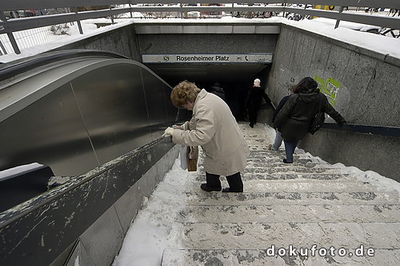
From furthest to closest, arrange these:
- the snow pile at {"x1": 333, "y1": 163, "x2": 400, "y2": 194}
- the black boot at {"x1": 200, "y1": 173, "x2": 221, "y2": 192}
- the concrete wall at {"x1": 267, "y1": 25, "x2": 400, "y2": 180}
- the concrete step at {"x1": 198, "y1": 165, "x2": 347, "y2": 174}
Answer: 1. the concrete step at {"x1": 198, "y1": 165, "x2": 347, "y2": 174}
2. the concrete wall at {"x1": 267, "y1": 25, "x2": 400, "y2": 180}
3. the black boot at {"x1": 200, "y1": 173, "x2": 221, "y2": 192}
4. the snow pile at {"x1": 333, "y1": 163, "x2": 400, "y2": 194}

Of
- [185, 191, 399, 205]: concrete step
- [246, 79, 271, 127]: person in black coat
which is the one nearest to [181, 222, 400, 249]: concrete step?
[185, 191, 399, 205]: concrete step

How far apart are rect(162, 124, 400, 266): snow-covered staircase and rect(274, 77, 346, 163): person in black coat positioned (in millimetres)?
1013

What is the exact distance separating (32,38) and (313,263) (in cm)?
710

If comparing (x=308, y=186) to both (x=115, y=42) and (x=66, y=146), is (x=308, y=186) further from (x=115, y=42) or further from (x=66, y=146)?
(x=115, y=42)

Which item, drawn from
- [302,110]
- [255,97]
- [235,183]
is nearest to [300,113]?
[302,110]

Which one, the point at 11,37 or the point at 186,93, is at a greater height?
the point at 11,37

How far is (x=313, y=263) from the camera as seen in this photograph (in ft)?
5.53

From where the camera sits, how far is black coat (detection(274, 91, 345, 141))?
355 centimetres

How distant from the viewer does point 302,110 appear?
370 centimetres

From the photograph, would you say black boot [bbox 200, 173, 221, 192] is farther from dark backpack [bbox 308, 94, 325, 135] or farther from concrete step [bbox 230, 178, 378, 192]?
dark backpack [bbox 308, 94, 325, 135]

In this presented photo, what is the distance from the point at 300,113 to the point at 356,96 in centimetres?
95

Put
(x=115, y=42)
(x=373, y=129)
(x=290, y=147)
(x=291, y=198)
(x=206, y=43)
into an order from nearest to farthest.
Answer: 1. (x=291, y=198)
2. (x=373, y=129)
3. (x=290, y=147)
4. (x=115, y=42)
5. (x=206, y=43)

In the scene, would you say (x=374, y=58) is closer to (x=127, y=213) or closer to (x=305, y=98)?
(x=305, y=98)

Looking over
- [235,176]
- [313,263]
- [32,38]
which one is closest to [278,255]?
[313,263]
